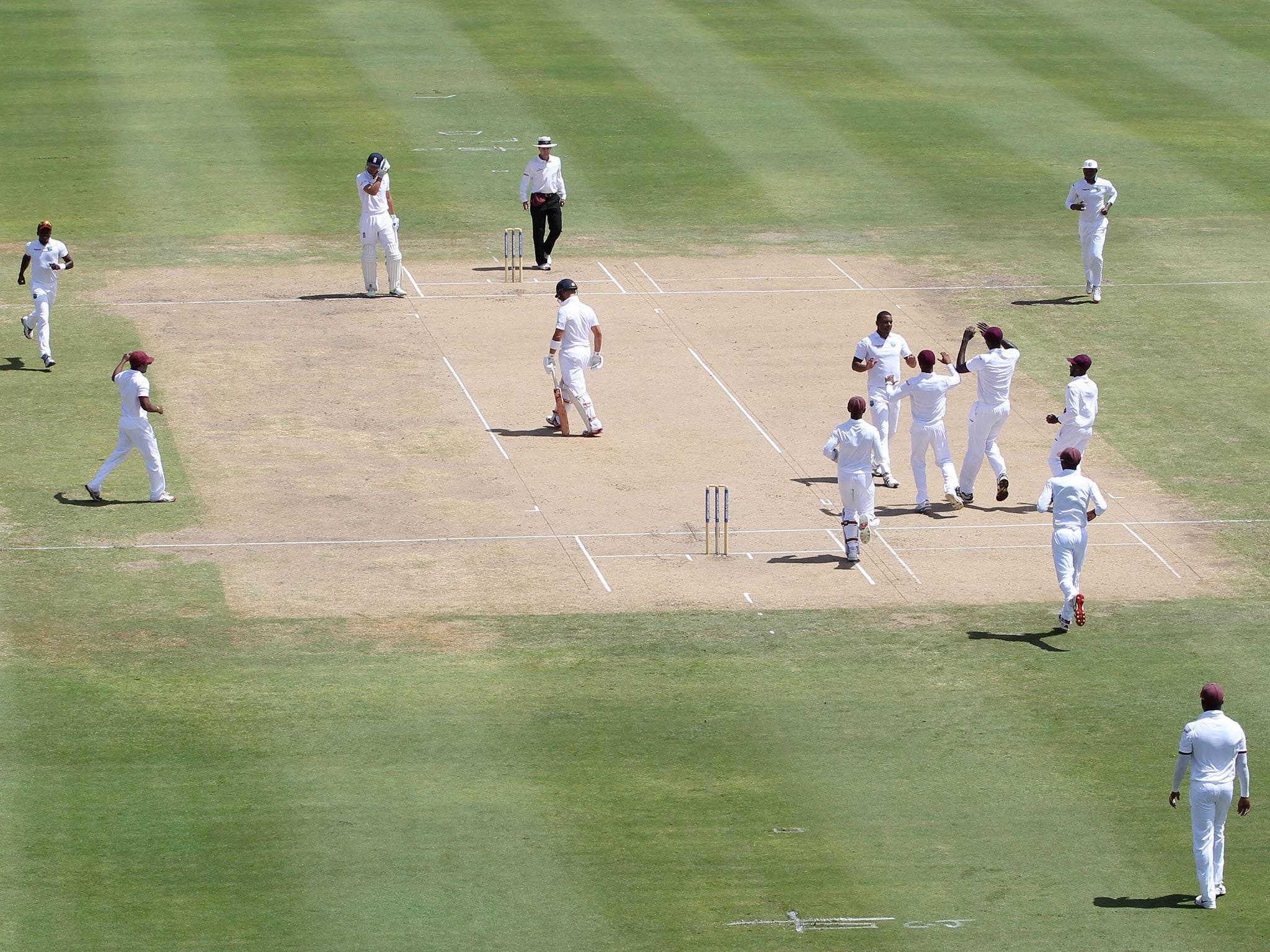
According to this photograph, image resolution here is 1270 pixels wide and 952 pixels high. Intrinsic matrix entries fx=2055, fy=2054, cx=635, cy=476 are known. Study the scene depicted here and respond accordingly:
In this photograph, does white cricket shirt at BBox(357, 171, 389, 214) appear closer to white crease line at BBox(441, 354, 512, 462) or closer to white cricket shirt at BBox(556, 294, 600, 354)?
white crease line at BBox(441, 354, 512, 462)

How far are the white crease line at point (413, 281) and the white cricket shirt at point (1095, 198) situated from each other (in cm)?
1010

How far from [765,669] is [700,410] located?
832 centimetres

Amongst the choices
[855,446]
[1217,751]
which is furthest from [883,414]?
[1217,751]

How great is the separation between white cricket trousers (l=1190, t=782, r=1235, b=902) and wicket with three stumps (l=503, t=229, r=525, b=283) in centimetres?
1935

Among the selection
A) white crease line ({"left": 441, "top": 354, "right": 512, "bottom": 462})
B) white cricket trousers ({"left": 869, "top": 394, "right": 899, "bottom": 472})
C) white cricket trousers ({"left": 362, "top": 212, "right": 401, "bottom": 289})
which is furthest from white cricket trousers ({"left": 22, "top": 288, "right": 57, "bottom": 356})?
white cricket trousers ({"left": 869, "top": 394, "right": 899, "bottom": 472})

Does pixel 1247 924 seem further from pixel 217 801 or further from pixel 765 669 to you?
pixel 217 801

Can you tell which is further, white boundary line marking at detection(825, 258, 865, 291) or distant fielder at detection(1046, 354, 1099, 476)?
white boundary line marking at detection(825, 258, 865, 291)

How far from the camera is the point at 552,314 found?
3081 centimetres

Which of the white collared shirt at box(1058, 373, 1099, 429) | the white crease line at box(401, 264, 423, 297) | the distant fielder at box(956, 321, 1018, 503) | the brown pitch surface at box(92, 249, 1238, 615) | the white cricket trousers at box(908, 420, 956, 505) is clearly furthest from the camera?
the white crease line at box(401, 264, 423, 297)

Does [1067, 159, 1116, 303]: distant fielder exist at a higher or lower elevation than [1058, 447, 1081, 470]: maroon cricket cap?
higher

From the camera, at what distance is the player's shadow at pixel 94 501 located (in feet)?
75.4

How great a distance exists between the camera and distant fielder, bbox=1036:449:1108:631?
63.7 feet

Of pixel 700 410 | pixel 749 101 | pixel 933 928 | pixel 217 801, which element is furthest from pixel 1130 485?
pixel 749 101

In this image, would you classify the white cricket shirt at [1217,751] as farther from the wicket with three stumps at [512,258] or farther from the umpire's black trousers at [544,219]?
the umpire's black trousers at [544,219]
